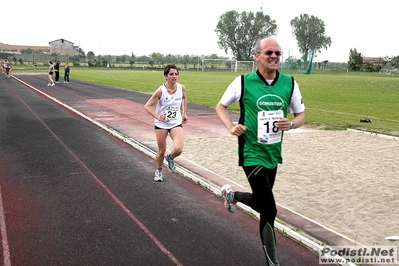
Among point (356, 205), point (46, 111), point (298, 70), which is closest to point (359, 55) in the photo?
point (298, 70)

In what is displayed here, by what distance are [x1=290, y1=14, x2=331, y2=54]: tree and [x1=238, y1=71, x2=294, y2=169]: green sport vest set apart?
123 meters

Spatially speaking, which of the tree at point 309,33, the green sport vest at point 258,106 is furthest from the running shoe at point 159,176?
the tree at point 309,33

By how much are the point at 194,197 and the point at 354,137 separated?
7.18m

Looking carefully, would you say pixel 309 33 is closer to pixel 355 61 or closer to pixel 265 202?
pixel 355 61

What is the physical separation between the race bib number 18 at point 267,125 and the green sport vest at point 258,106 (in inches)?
1.1

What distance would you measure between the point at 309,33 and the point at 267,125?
127 meters

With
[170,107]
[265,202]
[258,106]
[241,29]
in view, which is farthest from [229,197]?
[241,29]

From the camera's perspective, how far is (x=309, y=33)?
124 metres

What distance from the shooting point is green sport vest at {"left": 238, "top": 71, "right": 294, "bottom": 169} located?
404 cm

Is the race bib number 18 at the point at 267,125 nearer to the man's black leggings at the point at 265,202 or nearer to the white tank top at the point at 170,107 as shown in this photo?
the man's black leggings at the point at 265,202

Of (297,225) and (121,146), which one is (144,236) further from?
(121,146)

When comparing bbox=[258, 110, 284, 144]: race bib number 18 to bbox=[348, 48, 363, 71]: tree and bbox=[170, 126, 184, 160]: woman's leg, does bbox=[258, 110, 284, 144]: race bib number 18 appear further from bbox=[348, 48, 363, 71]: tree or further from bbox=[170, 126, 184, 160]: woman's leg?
bbox=[348, 48, 363, 71]: tree

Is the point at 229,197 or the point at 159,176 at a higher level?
the point at 229,197

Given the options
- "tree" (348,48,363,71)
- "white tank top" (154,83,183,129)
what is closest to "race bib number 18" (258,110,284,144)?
"white tank top" (154,83,183,129)
